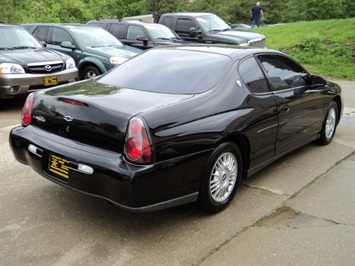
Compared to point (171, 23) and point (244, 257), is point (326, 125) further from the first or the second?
point (171, 23)

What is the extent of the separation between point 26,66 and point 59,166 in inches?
183

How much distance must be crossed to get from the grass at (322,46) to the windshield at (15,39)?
27.9 feet

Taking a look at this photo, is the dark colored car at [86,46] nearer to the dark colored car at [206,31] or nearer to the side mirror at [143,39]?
the side mirror at [143,39]

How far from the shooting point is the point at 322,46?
47.1ft

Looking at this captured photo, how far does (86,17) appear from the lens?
3225 cm

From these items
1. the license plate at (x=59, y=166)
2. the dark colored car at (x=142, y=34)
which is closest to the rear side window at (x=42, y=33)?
the dark colored car at (x=142, y=34)

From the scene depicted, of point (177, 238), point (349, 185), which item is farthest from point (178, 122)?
point (349, 185)

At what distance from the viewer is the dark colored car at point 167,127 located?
302cm

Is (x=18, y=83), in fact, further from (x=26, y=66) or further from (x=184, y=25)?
(x=184, y=25)

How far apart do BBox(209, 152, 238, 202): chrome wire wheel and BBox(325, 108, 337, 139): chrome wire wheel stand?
2.49m

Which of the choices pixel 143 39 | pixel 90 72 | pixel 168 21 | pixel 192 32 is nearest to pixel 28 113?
pixel 90 72

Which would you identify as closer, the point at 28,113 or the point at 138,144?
the point at 138,144

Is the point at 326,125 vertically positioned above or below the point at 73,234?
above

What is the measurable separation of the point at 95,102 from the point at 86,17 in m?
31.0
